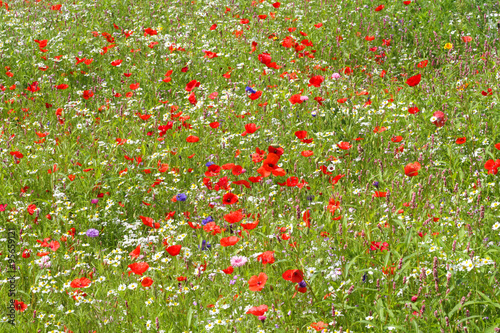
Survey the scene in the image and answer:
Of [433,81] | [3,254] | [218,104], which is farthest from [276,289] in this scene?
[433,81]

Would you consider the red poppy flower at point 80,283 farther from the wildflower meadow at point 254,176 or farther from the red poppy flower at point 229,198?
the red poppy flower at point 229,198

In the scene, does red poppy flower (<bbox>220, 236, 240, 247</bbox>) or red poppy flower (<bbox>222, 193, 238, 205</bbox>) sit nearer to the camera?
red poppy flower (<bbox>220, 236, 240, 247</bbox>)

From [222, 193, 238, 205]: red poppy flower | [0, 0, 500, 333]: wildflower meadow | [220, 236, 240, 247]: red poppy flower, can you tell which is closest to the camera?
[0, 0, 500, 333]: wildflower meadow

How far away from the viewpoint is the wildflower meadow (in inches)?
105

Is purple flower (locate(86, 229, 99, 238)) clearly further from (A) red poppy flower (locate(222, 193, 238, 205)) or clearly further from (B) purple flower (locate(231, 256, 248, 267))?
(B) purple flower (locate(231, 256, 248, 267))

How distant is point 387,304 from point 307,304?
41 cm

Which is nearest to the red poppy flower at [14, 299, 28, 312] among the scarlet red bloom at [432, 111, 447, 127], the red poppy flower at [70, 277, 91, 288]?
the red poppy flower at [70, 277, 91, 288]

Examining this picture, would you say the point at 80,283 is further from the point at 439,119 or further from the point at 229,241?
the point at 439,119

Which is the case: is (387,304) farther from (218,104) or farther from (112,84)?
(112,84)

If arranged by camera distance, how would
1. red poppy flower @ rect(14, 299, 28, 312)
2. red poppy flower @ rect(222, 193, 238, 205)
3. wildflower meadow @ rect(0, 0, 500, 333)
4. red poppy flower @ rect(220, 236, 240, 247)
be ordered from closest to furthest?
wildflower meadow @ rect(0, 0, 500, 333) < red poppy flower @ rect(220, 236, 240, 247) < red poppy flower @ rect(14, 299, 28, 312) < red poppy flower @ rect(222, 193, 238, 205)

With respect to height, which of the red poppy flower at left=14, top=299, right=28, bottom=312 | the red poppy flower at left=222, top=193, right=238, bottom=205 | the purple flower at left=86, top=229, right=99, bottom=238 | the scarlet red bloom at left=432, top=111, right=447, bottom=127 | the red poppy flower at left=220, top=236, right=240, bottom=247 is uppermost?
the scarlet red bloom at left=432, top=111, right=447, bottom=127

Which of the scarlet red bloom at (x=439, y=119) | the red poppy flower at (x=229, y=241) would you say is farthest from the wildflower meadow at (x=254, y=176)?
the scarlet red bloom at (x=439, y=119)

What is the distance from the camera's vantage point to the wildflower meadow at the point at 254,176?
266 centimetres

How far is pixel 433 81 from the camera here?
539cm
